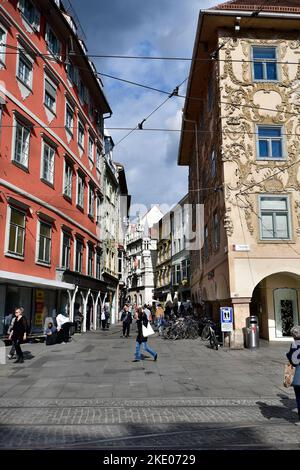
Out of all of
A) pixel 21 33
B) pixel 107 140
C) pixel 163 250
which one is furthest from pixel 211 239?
pixel 163 250

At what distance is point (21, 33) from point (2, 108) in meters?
4.43

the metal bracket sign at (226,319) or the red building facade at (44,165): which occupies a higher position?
the red building facade at (44,165)

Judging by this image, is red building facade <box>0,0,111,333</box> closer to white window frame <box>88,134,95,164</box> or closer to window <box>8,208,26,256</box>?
window <box>8,208,26,256</box>

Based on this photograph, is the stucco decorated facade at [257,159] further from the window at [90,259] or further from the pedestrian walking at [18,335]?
the window at [90,259]

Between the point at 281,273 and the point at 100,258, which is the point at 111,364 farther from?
the point at 100,258

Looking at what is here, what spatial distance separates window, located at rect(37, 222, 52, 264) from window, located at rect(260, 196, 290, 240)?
10728 millimetres

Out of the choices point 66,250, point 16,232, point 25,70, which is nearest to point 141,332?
point 16,232

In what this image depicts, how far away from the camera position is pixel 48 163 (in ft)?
77.2

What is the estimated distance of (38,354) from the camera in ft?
54.2

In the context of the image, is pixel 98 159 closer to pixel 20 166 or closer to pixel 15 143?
pixel 20 166

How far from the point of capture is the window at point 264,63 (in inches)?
842

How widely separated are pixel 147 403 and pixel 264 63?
58.8 feet

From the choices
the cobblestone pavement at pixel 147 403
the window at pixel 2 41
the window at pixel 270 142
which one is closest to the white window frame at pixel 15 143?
the window at pixel 2 41

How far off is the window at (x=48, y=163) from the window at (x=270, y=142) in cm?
1080
